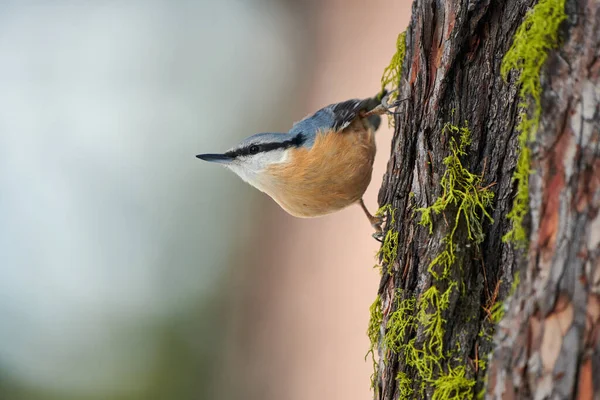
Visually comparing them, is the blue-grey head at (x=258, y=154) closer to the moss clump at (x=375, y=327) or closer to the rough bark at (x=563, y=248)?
the moss clump at (x=375, y=327)

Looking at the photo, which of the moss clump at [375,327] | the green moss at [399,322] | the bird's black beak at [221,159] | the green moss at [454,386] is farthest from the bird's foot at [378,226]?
the bird's black beak at [221,159]

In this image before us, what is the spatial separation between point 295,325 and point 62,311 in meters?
2.15

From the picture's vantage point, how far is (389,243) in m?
1.82

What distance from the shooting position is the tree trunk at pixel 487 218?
123cm

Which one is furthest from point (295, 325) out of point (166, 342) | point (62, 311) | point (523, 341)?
point (523, 341)

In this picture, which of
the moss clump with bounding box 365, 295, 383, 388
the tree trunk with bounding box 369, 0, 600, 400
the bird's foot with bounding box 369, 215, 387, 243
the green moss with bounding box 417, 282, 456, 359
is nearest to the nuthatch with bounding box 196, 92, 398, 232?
the bird's foot with bounding box 369, 215, 387, 243

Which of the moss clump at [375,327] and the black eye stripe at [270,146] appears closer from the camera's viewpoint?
the moss clump at [375,327]

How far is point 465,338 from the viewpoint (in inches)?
59.4

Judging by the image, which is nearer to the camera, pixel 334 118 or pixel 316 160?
pixel 316 160

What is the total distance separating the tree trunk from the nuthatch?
0.77 meters

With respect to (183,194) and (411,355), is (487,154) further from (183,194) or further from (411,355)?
(183,194)

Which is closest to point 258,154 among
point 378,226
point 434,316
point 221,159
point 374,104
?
point 221,159

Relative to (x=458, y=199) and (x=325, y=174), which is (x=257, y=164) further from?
(x=458, y=199)

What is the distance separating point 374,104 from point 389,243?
1257mm
